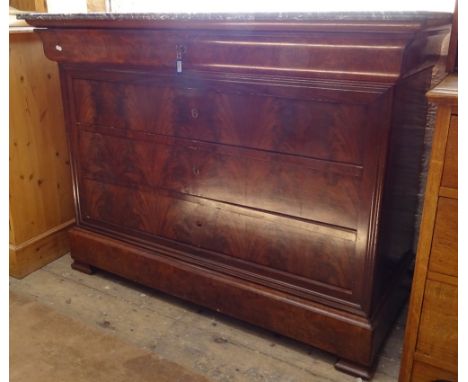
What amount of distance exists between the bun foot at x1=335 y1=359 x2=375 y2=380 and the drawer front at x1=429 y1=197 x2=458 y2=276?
1.48ft

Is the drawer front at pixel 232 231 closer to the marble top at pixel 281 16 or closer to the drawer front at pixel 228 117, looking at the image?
the drawer front at pixel 228 117

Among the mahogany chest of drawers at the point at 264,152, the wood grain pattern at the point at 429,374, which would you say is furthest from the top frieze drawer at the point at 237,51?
the wood grain pattern at the point at 429,374

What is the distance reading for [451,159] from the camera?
105 centimetres

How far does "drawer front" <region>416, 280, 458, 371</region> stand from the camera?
1145mm

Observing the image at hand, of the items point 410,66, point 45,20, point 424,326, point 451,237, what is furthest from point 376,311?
point 45,20

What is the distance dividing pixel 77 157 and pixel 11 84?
37 cm

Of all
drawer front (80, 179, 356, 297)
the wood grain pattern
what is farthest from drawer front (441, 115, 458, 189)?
the wood grain pattern

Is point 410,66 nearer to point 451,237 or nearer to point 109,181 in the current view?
point 451,237

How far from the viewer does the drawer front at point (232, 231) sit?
1366 mm

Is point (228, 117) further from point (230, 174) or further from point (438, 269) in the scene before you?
point (438, 269)

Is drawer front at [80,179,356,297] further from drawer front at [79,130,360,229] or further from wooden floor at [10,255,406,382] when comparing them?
wooden floor at [10,255,406,382]

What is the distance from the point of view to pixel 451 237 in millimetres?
1098

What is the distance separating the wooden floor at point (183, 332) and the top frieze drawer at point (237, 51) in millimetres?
880

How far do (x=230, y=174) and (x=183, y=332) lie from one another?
0.60 m
